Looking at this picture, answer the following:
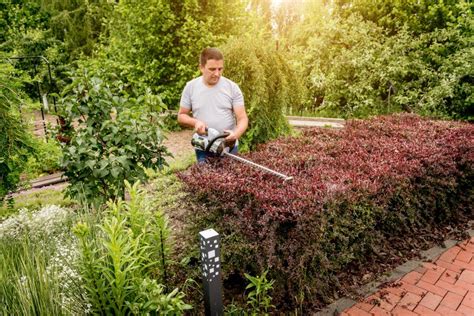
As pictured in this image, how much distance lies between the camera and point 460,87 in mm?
7918

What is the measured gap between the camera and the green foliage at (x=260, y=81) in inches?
250

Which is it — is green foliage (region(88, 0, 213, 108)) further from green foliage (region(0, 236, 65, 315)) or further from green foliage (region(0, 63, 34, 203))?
green foliage (region(0, 236, 65, 315))

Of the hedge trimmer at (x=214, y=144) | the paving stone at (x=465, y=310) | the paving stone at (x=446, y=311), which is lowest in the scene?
the paving stone at (x=446, y=311)

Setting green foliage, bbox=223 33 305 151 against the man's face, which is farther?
green foliage, bbox=223 33 305 151

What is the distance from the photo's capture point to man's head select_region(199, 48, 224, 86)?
12.9ft

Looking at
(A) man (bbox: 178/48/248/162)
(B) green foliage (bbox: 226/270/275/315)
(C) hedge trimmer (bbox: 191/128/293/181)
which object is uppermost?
(A) man (bbox: 178/48/248/162)

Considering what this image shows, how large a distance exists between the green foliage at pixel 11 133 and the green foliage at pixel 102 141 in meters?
0.39

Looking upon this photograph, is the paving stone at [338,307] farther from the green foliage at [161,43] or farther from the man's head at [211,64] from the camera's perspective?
the green foliage at [161,43]

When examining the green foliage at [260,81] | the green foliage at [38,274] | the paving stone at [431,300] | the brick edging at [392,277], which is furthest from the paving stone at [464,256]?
the green foliage at [260,81]

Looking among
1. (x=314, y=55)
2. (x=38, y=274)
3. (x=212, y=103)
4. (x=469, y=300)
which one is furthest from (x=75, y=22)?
(x=469, y=300)

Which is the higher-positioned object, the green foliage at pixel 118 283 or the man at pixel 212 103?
the man at pixel 212 103

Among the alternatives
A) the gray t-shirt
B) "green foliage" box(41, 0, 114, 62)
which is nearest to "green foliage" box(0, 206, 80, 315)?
the gray t-shirt

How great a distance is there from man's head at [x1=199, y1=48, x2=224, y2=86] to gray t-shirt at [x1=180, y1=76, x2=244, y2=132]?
4.1 inches

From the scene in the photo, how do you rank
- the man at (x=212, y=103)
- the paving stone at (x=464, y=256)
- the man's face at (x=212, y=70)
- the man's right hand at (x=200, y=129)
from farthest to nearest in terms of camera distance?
the man at (x=212, y=103), the man's face at (x=212, y=70), the man's right hand at (x=200, y=129), the paving stone at (x=464, y=256)
